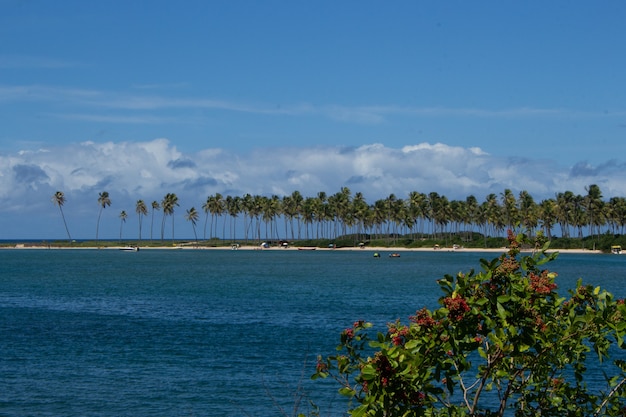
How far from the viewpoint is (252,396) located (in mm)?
30703

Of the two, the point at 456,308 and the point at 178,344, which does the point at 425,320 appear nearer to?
the point at 456,308

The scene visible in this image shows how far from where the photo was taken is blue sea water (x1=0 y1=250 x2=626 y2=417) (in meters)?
29.7

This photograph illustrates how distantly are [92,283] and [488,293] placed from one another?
9830 cm

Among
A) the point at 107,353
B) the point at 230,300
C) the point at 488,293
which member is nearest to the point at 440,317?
the point at 488,293

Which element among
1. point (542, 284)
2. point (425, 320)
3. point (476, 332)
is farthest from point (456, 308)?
point (542, 284)

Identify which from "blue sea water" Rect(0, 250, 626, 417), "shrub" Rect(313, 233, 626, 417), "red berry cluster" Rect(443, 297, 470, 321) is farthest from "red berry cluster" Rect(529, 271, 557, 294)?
"blue sea water" Rect(0, 250, 626, 417)

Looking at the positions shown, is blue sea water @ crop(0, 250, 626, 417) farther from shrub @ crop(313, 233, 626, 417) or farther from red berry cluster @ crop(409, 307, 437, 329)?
red berry cluster @ crop(409, 307, 437, 329)

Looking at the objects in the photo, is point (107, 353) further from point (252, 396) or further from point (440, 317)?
point (440, 317)

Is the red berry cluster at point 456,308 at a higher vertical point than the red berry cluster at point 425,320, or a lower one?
higher

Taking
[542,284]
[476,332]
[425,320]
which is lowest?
[476,332]

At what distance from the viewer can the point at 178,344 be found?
44312 mm

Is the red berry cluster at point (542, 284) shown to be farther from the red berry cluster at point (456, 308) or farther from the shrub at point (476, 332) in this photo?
the red berry cluster at point (456, 308)

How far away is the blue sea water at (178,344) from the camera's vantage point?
29.7 metres

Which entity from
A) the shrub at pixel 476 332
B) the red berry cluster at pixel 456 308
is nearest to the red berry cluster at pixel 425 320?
the shrub at pixel 476 332
